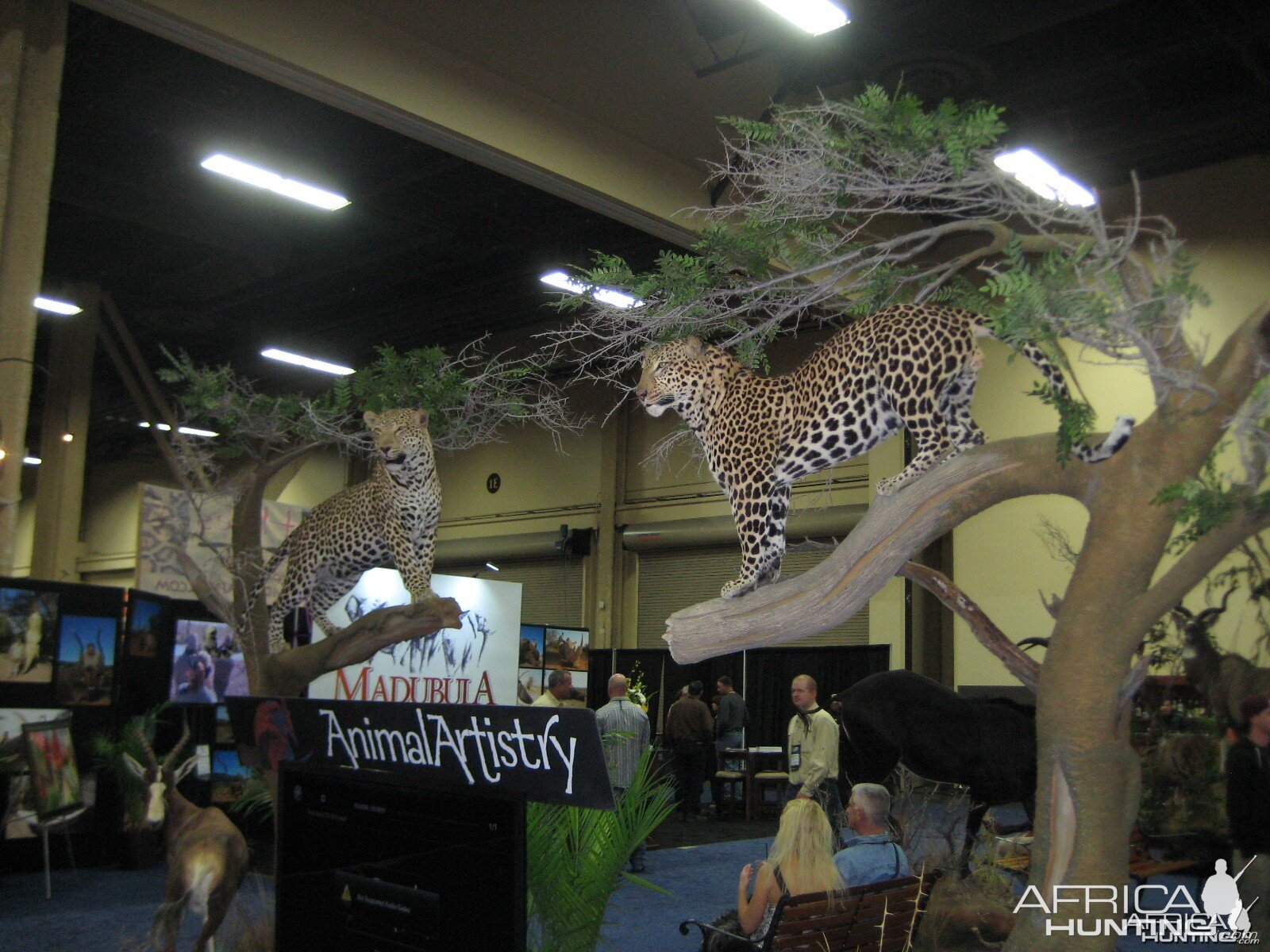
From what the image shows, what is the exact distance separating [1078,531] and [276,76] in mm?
8482

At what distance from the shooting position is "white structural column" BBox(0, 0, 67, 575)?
227 inches

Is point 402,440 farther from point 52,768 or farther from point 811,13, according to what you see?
point 52,768

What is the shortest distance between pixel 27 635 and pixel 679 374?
5.35 meters

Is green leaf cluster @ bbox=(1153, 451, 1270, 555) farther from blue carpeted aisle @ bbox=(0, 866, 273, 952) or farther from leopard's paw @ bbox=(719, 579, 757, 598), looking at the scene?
blue carpeted aisle @ bbox=(0, 866, 273, 952)

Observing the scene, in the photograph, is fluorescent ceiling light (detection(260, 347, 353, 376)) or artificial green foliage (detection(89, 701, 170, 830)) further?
fluorescent ceiling light (detection(260, 347, 353, 376))

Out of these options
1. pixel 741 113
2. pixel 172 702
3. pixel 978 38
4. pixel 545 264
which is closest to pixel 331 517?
pixel 172 702

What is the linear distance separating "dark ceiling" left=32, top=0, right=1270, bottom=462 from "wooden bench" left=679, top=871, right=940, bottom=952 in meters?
5.03

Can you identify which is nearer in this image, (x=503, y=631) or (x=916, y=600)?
(x=503, y=631)

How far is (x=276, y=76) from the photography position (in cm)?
677

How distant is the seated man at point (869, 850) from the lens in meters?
4.41

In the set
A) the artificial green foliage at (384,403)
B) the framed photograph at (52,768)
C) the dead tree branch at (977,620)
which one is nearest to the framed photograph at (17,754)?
the framed photograph at (52,768)

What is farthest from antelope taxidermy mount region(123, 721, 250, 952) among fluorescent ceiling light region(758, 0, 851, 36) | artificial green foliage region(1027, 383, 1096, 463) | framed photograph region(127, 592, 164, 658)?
fluorescent ceiling light region(758, 0, 851, 36)

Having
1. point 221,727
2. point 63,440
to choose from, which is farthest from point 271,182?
point 221,727

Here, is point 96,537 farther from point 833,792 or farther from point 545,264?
point 833,792
